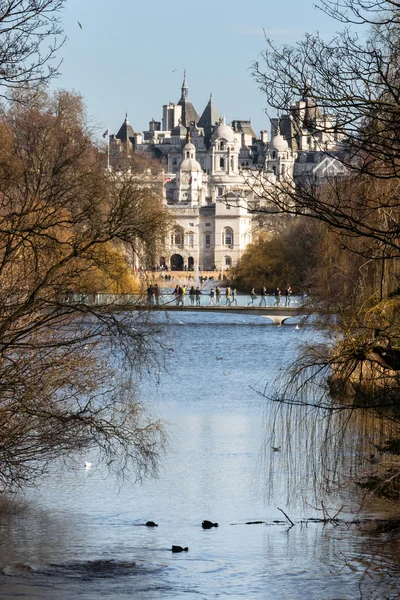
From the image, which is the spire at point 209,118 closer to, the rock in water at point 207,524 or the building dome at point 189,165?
the building dome at point 189,165

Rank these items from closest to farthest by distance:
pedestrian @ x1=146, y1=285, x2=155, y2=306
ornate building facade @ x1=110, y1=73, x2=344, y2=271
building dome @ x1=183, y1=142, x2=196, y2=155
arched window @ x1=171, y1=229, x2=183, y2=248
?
pedestrian @ x1=146, y1=285, x2=155, y2=306 < arched window @ x1=171, y1=229, x2=183, y2=248 < ornate building facade @ x1=110, y1=73, x2=344, y2=271 < building dome @ x1=183, y1=142, x2=196, y2=155

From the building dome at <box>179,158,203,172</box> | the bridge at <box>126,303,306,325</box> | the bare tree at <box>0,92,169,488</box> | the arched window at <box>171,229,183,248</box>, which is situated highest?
the building dome at <box>179,158,203,172</box>

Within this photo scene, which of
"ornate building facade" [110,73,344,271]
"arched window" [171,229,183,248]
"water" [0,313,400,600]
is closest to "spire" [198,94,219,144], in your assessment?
"ornate building facade" [110,73,344,271]

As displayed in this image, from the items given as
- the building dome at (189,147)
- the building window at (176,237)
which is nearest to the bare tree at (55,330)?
Result: the building window at (176,237)

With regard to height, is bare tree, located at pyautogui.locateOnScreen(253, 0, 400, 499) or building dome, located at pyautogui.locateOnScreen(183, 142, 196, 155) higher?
building dome, located at pyautogui.locateOnScreen(183, 142, 196, 155)

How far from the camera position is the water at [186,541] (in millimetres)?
9703

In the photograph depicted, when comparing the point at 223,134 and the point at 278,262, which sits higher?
the point at 223,134

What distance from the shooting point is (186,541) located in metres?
11.4

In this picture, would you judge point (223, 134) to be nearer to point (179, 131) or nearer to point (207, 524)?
point (179, 131)

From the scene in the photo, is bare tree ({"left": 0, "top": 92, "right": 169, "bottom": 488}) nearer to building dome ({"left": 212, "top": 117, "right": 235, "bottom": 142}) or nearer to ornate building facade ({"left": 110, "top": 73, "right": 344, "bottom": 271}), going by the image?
ornate building facade ({"left": 110, "top": 73, "right": 344, "bottom": 271})

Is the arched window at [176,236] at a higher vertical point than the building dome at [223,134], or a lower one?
lower

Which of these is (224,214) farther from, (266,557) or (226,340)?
(266,557)

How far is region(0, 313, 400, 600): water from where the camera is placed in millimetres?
9703

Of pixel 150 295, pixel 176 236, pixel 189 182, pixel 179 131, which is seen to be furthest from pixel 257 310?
pixel 179 131
